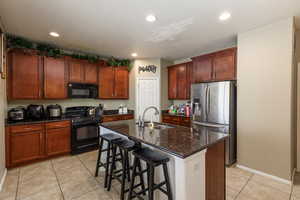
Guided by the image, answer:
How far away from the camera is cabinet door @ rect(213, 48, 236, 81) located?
9.97ft

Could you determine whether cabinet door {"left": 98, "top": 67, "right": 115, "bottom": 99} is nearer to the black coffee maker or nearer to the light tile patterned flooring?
the black coffee maker

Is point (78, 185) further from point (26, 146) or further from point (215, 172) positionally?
point (215, 172)

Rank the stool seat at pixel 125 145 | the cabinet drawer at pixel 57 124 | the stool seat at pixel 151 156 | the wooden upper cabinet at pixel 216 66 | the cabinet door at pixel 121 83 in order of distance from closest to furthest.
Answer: the stool seat at pixel 151 156 → the stool seat at pixel 125 145 → the wooden upper cabinet at pixel 216 66 → the cabinet drawer at pixel 57 124 → the cabinet door at pixel 121 83

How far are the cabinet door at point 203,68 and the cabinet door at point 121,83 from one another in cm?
222

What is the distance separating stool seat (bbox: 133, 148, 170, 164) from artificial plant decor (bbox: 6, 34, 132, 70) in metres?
3.28

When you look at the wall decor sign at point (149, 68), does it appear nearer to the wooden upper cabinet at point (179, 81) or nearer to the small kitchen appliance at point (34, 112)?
the wooden upper cabinet at point (179, 81)

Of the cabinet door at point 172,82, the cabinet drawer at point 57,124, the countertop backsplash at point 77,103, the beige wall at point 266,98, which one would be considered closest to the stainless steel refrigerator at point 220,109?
the beige wall at point 266,98

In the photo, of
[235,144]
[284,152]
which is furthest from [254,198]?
[235,144]

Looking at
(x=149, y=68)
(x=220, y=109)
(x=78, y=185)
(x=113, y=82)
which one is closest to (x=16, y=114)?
(x=78, y=185)

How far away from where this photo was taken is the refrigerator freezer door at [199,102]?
326 centimetres

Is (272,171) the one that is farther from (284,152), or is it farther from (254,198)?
(254,198)

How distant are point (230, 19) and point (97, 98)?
3.73m

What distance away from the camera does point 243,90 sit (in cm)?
280

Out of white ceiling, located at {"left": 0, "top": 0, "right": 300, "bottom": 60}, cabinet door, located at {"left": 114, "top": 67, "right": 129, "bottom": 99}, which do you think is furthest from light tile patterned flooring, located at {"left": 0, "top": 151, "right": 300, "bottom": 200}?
white ceiling, located at {"left": 0, "top": 0, "right": 300, "bottom": 60}
